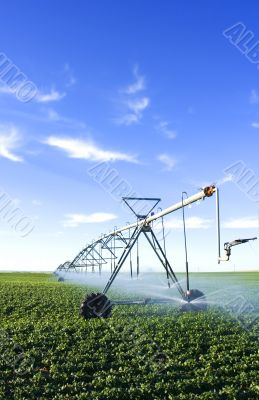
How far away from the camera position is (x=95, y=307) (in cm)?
2236

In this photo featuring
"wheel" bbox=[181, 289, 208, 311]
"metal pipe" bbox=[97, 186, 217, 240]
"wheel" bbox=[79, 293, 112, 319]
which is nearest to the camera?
"metal pipe" bbox=[97, 186, 217, 240]

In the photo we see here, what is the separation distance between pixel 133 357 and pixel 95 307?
692 cm

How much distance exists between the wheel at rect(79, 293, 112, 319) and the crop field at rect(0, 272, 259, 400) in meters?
0.50

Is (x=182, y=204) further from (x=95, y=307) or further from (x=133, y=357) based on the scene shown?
(x=133, y=357)

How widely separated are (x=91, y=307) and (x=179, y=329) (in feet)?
16.7

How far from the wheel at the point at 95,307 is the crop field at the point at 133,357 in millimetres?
505

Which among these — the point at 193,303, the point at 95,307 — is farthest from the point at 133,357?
the point at 193,303

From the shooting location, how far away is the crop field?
13234 mm

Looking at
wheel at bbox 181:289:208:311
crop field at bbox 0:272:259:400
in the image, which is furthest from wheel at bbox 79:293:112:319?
wheel at bbox 181:289:208:311

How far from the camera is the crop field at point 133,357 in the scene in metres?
13.2

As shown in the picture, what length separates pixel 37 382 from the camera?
1395cm

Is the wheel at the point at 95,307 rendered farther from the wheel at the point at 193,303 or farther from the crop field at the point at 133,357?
the wheel at the point at 193,303

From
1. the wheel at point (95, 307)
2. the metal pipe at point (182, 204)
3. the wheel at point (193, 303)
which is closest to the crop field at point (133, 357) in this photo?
the wheel at point (95, 307)

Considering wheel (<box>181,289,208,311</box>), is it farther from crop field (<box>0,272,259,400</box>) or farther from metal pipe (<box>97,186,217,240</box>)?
metal pipe (<box>97,186,217,240</box>)
